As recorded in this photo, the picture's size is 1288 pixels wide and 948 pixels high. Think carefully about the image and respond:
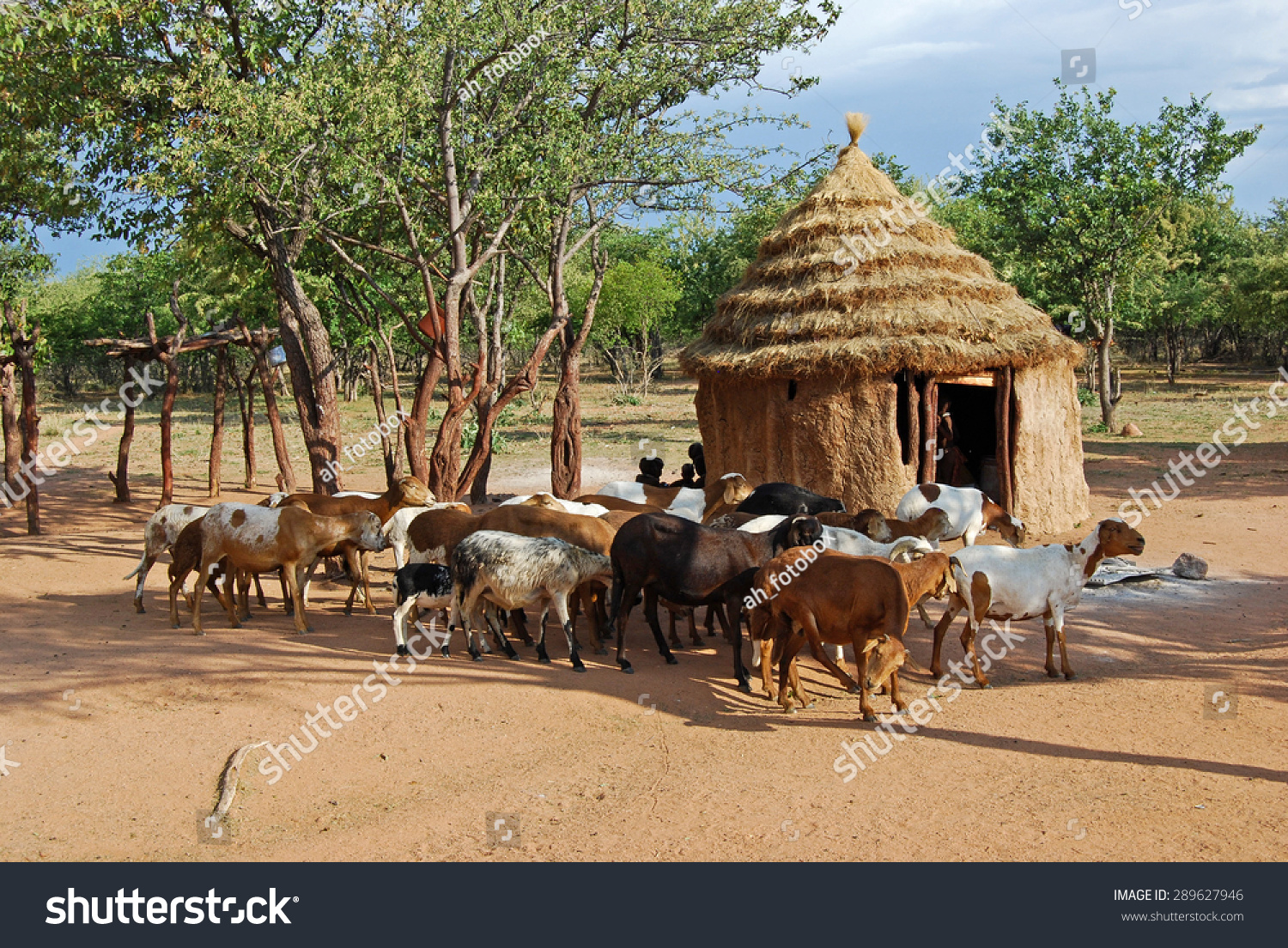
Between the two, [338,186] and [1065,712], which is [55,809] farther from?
[338,186]

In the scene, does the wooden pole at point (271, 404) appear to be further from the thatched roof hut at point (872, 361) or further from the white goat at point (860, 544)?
the white goat at point (860, 544)

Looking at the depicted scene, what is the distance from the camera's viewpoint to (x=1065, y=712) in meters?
7.74

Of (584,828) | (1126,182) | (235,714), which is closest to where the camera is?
(584,828)

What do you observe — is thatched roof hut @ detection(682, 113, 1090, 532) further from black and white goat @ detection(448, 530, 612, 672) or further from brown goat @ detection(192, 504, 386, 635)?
brown goat @ detection(192, 504, 386, 635)

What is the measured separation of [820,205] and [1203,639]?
862 cm

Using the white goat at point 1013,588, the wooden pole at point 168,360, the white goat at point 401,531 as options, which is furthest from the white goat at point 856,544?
the wooden pole at point 168,360

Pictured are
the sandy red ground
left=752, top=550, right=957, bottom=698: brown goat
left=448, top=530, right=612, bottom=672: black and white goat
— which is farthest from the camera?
left=448, top=530, right=612, bottom=672: black and white goat

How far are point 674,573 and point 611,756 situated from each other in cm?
201

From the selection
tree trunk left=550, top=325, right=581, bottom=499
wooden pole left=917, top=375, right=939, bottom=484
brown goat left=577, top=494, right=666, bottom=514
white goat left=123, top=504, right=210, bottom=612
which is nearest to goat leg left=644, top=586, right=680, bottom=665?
brown goat left=577, top=494, right=666, bottom=514

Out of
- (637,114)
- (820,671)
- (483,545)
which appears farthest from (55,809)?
(637,114)

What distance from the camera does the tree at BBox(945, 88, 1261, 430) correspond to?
26984 millimetres

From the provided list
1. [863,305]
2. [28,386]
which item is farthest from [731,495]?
[28,386]

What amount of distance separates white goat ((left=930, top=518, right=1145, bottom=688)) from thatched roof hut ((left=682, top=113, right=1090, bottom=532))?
5.64m

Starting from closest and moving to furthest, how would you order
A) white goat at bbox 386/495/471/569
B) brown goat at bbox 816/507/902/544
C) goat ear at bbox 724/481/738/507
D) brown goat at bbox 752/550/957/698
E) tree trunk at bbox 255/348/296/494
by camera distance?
brown goat at bbox 752/550/957/698 → brown goat at bbox 816/507/902/544 → white goat at bbox 386/495/471/569 → goat ear at bbox 724/481/738/507 → tree trunk at bbox 255/348/296/494
